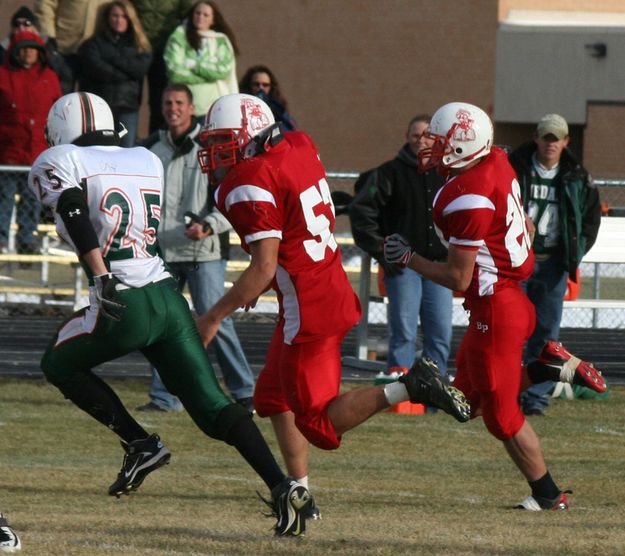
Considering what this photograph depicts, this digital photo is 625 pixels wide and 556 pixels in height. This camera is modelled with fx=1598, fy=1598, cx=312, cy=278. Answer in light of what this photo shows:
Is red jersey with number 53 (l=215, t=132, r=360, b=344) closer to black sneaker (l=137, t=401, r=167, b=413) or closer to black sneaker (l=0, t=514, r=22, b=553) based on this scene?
black sneaker (l=0, t=514, r=22, b=553)

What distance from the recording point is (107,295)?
6355mm

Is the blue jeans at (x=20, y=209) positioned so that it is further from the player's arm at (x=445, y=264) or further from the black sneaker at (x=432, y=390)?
the black sneaker at (x=432, y=390)

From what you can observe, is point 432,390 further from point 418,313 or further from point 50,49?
point 50,49

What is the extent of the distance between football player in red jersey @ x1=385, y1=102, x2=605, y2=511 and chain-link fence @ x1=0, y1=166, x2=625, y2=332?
5753mm

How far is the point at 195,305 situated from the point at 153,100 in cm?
577

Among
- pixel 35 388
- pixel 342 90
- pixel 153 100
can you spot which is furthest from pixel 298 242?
pixel 342 90

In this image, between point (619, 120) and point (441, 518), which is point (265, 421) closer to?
point (441, 518)

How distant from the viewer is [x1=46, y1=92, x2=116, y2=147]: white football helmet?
6.70 metres

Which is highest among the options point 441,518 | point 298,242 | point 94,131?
point 94,131

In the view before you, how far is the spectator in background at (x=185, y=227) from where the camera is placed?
33.1 ft

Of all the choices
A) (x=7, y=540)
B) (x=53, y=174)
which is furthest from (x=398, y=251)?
(x=7, y=540)

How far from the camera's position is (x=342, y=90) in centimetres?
2586

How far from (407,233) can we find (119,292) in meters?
3.90

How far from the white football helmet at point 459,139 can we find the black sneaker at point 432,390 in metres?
0.99
